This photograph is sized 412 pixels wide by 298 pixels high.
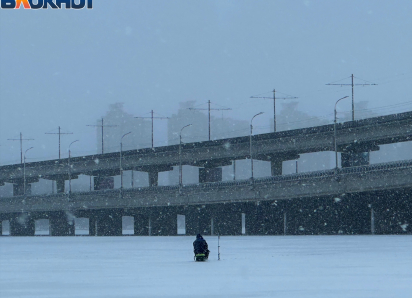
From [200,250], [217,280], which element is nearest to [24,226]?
[200,250]

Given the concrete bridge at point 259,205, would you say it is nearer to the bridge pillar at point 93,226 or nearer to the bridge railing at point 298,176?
the bridge railing at point 298,176

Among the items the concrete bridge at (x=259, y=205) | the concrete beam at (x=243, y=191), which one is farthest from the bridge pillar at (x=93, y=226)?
the concrete beam at (x=243, y=191)

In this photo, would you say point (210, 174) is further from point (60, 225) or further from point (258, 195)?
point (60, 225)

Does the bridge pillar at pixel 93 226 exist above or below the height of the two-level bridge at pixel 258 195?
below

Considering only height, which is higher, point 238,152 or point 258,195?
point 238,152

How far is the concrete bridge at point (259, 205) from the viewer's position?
78.4 m

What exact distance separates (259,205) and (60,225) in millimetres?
44509

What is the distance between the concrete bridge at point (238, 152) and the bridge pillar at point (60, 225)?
709 centimetres

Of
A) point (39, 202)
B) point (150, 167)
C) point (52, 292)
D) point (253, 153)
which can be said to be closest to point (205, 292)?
point (52, 292)

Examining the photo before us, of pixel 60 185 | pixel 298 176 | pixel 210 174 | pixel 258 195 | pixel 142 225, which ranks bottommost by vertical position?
pixel 142 225

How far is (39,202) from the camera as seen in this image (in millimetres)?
120188

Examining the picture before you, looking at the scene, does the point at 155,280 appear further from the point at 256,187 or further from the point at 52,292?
the point at 256,187

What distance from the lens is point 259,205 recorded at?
96.9m

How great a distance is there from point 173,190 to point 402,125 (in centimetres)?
3353
